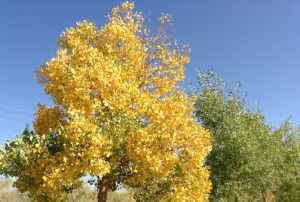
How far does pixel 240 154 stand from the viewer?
3831 centimetres

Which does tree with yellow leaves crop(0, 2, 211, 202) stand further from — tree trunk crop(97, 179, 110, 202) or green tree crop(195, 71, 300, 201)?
green tree crop(195, 71, 300, 201)

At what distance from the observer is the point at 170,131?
26375mm

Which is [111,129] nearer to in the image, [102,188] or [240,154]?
[102,188]

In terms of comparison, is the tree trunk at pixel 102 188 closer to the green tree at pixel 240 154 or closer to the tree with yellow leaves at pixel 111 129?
the tree with yellow leaves at pixel 111 129

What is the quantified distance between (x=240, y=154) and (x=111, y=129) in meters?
16.0

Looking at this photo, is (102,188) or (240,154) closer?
(102,188)

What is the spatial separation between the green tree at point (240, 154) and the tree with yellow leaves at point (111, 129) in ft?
33.2

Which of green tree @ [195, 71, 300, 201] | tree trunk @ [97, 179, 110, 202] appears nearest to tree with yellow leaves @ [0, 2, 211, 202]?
tree trunk @ [97, 179, 110, 202]

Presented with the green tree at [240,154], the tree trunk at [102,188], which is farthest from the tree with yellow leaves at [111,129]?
the green tree at [240,154]

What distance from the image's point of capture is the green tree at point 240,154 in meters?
38.5

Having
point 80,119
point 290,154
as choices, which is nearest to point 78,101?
point 80,119

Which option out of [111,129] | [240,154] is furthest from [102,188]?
[240,154]

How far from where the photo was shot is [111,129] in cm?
2597

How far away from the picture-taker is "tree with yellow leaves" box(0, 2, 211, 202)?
1005 inches
